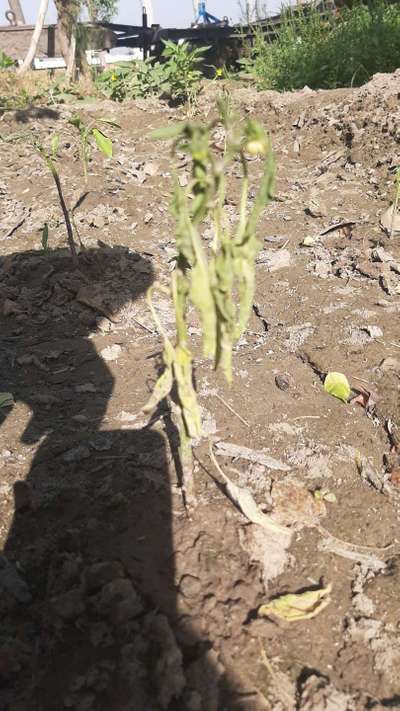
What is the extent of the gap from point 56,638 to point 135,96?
7.03 metres

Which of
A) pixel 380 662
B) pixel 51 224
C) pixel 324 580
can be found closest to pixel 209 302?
pixel 324 580

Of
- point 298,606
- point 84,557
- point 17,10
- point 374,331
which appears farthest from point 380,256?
point 17,10

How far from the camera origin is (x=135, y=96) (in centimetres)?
707

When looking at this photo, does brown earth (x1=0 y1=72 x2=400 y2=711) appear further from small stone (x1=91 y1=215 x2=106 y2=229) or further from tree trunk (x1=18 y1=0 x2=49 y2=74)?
tree trunk (x1=18 y1=0 x2=49 y2=74)

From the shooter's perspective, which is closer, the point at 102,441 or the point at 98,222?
the point at 102,441

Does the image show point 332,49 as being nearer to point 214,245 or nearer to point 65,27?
point 65,27

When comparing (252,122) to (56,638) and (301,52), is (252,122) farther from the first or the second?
(301,52)

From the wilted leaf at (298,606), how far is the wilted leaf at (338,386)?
876 millimetres

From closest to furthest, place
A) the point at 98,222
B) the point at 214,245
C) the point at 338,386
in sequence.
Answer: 1. the point at 214,245
2. the point at 338,386
3. the point at 98,222

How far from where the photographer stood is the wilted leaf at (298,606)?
142cm

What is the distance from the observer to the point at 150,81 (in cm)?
696

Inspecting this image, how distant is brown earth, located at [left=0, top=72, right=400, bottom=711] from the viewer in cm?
132

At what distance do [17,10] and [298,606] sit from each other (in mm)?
18990

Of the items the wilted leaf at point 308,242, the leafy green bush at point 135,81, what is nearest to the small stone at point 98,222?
the wilted leaf at point 308,242
